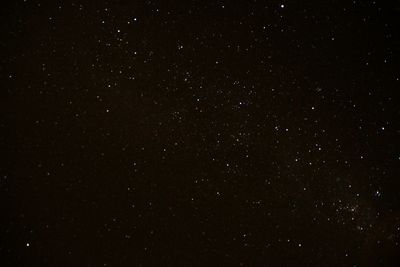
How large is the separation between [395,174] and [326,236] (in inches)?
12.1

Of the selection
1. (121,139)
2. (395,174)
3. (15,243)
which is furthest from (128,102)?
(395,174)

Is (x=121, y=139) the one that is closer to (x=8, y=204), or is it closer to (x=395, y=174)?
(x=8, y=204)

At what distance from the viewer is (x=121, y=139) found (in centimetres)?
126

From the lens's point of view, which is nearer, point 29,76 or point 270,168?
point 29,76

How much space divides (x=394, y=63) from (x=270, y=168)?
0.51 meters

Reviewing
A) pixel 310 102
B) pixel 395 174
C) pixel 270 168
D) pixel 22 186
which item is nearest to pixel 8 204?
pixel 22 186

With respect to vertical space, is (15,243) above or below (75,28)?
below

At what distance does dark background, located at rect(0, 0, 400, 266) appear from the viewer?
1.21 metres

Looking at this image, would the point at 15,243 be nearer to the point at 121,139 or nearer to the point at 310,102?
the point at 121,139

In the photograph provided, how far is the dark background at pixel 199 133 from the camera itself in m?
1.21

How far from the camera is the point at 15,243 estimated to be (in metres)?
1.27

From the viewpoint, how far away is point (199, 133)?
1.27 metres

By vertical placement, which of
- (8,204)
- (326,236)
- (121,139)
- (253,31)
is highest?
(253,31)

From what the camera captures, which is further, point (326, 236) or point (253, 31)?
point (326, 236)
